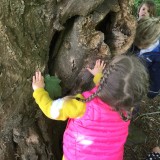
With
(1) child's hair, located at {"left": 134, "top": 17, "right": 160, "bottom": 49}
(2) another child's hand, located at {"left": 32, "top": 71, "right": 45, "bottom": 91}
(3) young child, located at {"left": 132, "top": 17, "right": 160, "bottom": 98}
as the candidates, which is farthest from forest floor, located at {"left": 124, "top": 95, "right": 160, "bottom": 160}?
(2) another child's hand, located at {"left": 32, "top": 71, "right": 45, "bottom": 91}

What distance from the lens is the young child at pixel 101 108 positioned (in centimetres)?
180

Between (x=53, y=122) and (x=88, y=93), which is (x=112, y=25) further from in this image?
(x=53, y=122)

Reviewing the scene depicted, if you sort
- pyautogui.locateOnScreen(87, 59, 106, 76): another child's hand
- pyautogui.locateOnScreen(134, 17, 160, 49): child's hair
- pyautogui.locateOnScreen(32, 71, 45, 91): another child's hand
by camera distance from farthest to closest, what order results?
pyautogui.locateOnScreen(134, 17, 160, 49): child's hair < pyautogui.locateOnScreen(87, 59, 106, 76): another child's hand < pyautogui.locateOnScreen(32, 71, 45, 91): another child's hand

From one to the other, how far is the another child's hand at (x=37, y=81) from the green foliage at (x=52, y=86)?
0.12 feet

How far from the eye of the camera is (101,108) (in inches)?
75.4

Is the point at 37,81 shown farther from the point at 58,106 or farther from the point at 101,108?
the point at 101,108

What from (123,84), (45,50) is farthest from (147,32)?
(45,50)

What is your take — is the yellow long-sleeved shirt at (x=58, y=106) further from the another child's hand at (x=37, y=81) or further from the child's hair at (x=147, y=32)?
the child's hair at (x=147, y=32)

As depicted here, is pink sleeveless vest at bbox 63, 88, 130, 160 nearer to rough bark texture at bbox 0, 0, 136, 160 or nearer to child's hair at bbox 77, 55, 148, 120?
child's hair at bbox 77, 55, 148, 120

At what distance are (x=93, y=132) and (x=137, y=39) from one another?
31.1 inches

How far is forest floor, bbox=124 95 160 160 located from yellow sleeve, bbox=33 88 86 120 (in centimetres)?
142

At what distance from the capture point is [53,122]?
2393 mm

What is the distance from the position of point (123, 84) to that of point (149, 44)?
77 centimetres

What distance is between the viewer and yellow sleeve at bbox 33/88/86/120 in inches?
73.6
